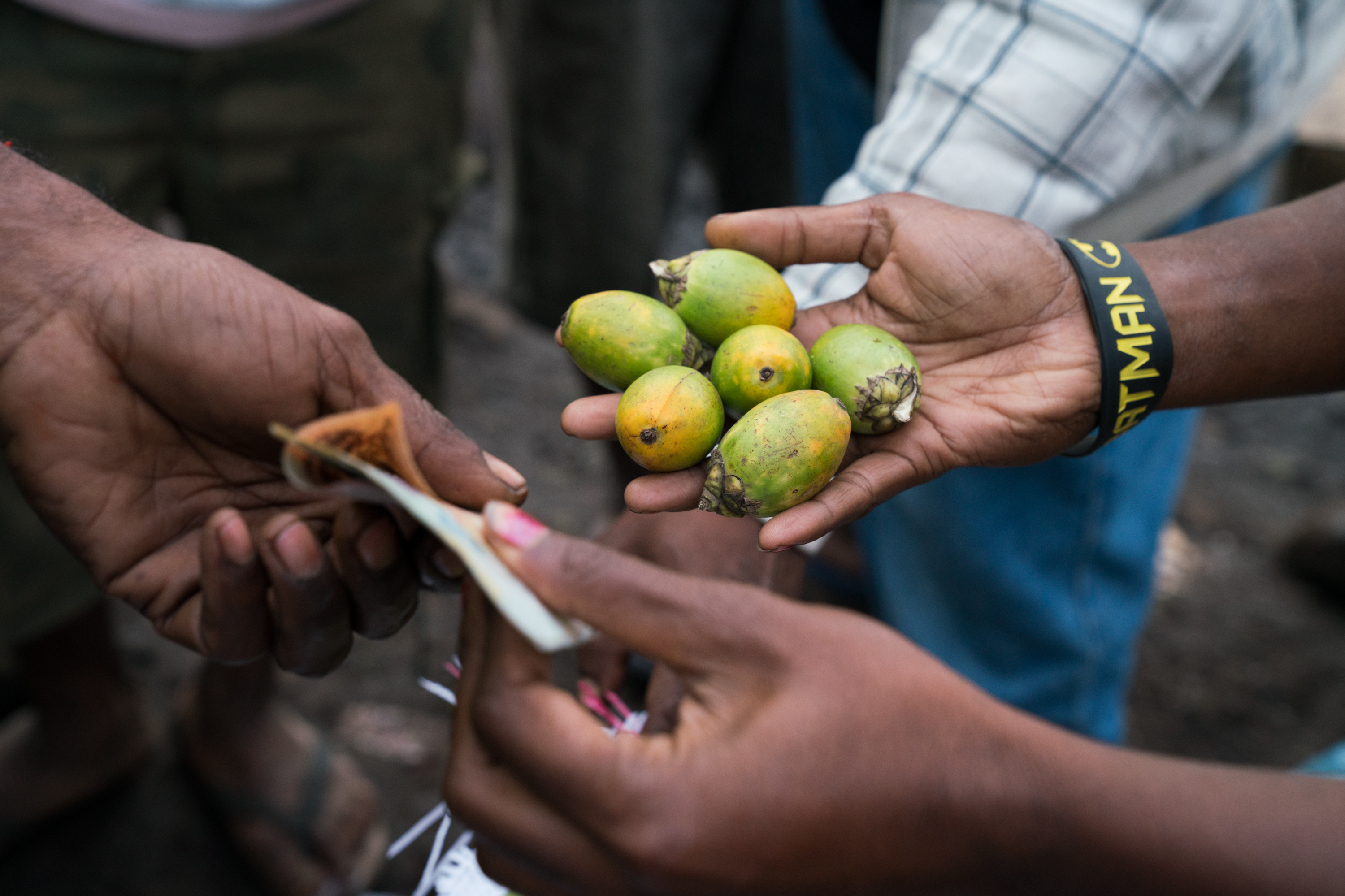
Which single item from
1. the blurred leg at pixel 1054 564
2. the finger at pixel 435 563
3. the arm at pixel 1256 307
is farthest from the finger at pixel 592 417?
the blurred leg at pixel 1054 564

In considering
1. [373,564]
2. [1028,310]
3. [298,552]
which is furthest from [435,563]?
[1028,310]

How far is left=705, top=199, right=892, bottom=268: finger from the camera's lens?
6.04 feet

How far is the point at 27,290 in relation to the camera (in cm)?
152

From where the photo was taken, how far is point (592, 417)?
66.1 inches

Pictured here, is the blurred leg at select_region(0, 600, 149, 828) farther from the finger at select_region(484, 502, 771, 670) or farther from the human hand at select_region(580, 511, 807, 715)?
the finger at select_region(484, 502, 771, 670)

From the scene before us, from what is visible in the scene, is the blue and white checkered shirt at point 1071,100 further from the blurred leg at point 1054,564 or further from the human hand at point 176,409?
the human hand at point 176,409

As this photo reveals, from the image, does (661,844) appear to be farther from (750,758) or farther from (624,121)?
(624,121)

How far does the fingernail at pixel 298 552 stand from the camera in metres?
1.31

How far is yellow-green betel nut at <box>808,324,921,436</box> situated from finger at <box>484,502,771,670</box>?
0.68 metres

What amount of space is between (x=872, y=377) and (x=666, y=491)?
0.42 metres

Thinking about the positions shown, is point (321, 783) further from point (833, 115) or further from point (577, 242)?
point (833, 115)

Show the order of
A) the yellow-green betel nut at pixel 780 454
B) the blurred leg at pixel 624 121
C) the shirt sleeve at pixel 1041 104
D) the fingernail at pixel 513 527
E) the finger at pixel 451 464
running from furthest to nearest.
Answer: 1. the blurred leg at pixel 624 121
2. the shirt sleeve at pixel 1041 104
3. the yellow-green betel nut at pixel 780 454
4. the finger at pixel 451 464
5. the fingernail at pixel 513 527

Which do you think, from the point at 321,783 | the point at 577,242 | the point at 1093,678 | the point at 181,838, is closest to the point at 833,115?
the point at 577,242

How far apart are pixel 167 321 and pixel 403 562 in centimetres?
55
